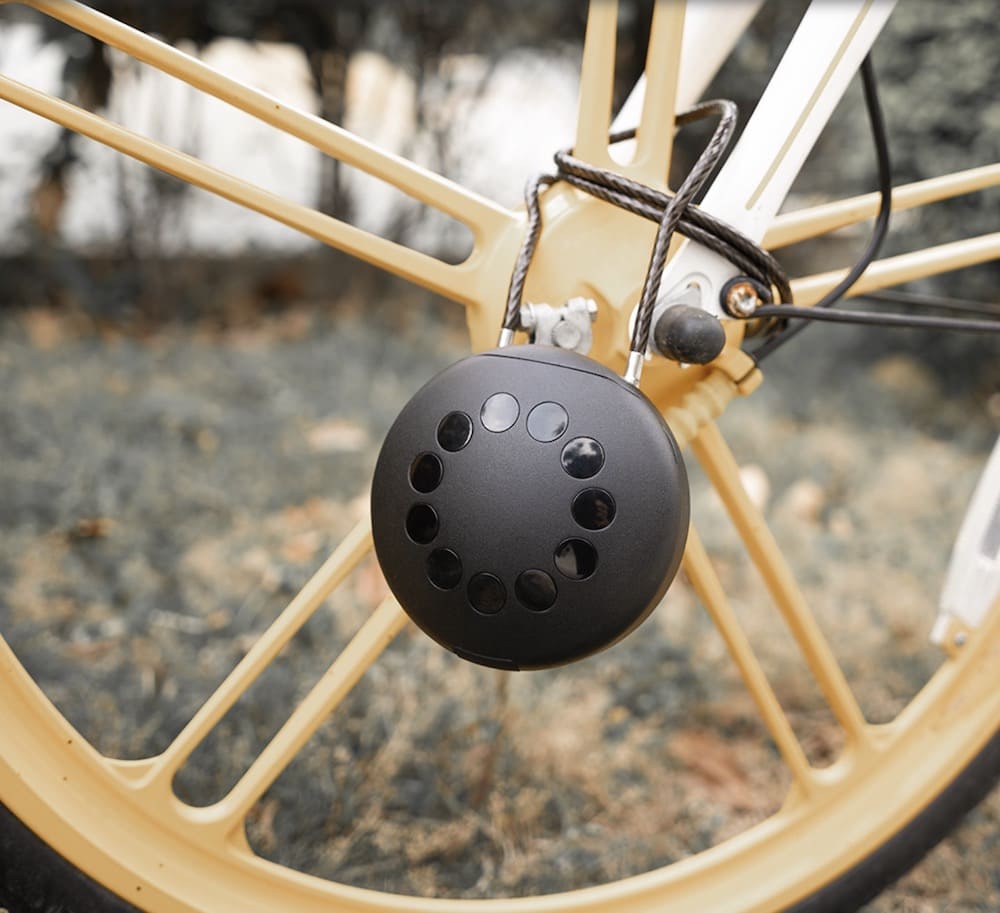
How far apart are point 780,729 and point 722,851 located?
0.10 meters

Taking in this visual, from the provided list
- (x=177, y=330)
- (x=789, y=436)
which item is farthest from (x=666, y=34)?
(x=177, y=330)

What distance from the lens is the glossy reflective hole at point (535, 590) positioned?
0.50 meters

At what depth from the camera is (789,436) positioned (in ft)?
6.75

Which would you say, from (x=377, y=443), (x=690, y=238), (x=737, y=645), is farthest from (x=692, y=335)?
(x=377, y=443)

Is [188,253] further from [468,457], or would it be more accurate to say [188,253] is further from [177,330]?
[468,457]

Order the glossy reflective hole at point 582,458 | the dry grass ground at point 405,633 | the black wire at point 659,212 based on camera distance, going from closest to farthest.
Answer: the glossy reflective hole at point 582,458
the black wire at point 659,212
the dry grass ground at point 405,633

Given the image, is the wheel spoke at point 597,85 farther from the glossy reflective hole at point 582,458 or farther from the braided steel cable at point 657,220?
the glossy reflective hole at point 582,458

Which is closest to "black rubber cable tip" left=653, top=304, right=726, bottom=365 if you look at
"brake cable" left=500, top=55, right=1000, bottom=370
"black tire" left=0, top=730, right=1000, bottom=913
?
"brake cable" left=500, top=55, right=1000, bottom=370

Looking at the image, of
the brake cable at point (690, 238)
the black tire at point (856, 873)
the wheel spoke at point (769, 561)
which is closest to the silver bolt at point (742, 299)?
the brake cable at point (690, 238)

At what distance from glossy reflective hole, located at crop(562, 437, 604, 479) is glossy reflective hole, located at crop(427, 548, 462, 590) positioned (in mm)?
74

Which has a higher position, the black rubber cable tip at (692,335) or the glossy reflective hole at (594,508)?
the black rubber cable tip at (692,335)

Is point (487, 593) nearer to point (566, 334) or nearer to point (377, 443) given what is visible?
point (566, 334)

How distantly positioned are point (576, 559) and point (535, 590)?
0.08 ft

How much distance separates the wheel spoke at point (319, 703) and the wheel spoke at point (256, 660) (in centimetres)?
4
